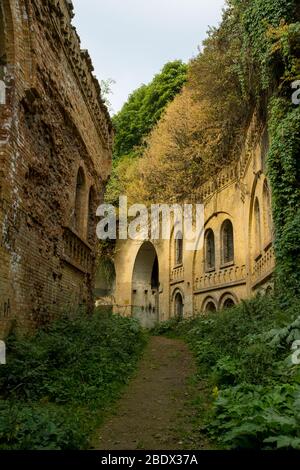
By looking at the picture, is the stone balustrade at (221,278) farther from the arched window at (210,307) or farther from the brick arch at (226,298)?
the arched window at (210,307)

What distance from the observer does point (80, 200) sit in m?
12.8

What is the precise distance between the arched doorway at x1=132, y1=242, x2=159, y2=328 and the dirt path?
15.3m

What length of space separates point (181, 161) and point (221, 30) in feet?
19.7

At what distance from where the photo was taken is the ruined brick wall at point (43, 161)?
7.36m

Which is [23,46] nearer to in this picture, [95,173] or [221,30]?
[95,173]

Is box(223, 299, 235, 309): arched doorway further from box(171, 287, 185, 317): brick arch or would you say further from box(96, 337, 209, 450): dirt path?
box(96, 337, 209, 450): dirt path

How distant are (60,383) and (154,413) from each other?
1.46 m

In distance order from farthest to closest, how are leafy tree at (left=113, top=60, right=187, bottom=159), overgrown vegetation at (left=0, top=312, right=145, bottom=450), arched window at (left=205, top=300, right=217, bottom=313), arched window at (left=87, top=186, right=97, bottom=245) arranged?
leafy tree at (left=113, top=60, right=187, bottom=159) < arched window at (left=205, top=300, right=217, bottom=313) < arched window at (left=87, top=186, right=97, bottom=245) < overgrown vegetation at (left=0, top=312, right=145, bottom=450)

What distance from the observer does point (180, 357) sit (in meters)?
11.5

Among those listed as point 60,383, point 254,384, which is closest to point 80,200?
point 60,383

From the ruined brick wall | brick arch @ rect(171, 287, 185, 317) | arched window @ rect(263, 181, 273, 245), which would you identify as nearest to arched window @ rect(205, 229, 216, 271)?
brick arch @ rect(171, 287, 185, 317)

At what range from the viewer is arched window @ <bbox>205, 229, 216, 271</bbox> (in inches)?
828

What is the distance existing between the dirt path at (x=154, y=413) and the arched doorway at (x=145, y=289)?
1531 cm
